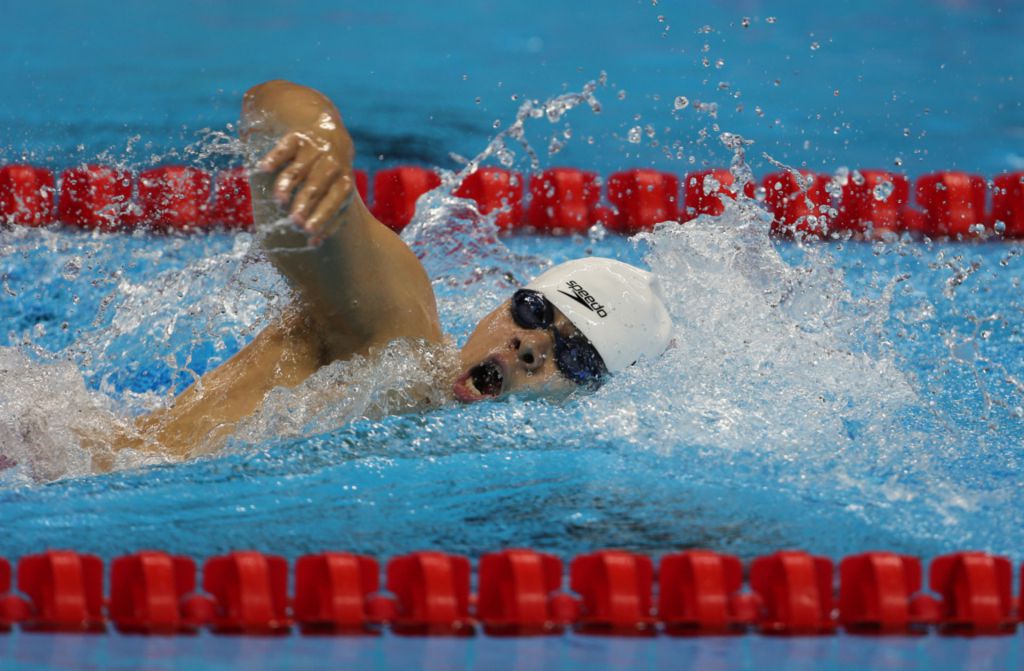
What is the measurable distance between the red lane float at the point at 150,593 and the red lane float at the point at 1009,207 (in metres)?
3.55

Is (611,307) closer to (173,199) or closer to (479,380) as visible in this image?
(479,380)

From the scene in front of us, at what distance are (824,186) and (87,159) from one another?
3299 millimetres

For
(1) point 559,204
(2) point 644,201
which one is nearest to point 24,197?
(1) point 559,204

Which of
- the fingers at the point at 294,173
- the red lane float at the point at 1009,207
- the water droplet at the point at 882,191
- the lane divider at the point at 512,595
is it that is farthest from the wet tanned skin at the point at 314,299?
the red lane float at the point at 1009,207

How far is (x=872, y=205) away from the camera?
456 centimetres

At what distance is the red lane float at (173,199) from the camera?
4.36 m

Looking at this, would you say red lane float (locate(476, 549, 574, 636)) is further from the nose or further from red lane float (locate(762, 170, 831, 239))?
red lane float (locate(762, 170, 831, 239))

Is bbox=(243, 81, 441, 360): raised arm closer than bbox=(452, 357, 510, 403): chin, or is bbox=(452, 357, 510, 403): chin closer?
bbox=(243, 81, 441, 360): raised arm

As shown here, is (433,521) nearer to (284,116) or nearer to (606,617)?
(606,617)

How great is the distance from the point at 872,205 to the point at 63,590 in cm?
347

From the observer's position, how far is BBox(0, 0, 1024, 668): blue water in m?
2.16

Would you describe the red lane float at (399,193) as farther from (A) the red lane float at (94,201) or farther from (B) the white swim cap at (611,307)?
(B) the white swim cap at (611,307)

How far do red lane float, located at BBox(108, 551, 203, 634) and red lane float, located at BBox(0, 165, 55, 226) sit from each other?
9.00 feet

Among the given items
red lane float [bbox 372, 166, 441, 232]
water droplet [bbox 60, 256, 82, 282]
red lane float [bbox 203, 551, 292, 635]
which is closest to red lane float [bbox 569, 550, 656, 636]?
red lane float [bbox 203, 551, 292, 635]
